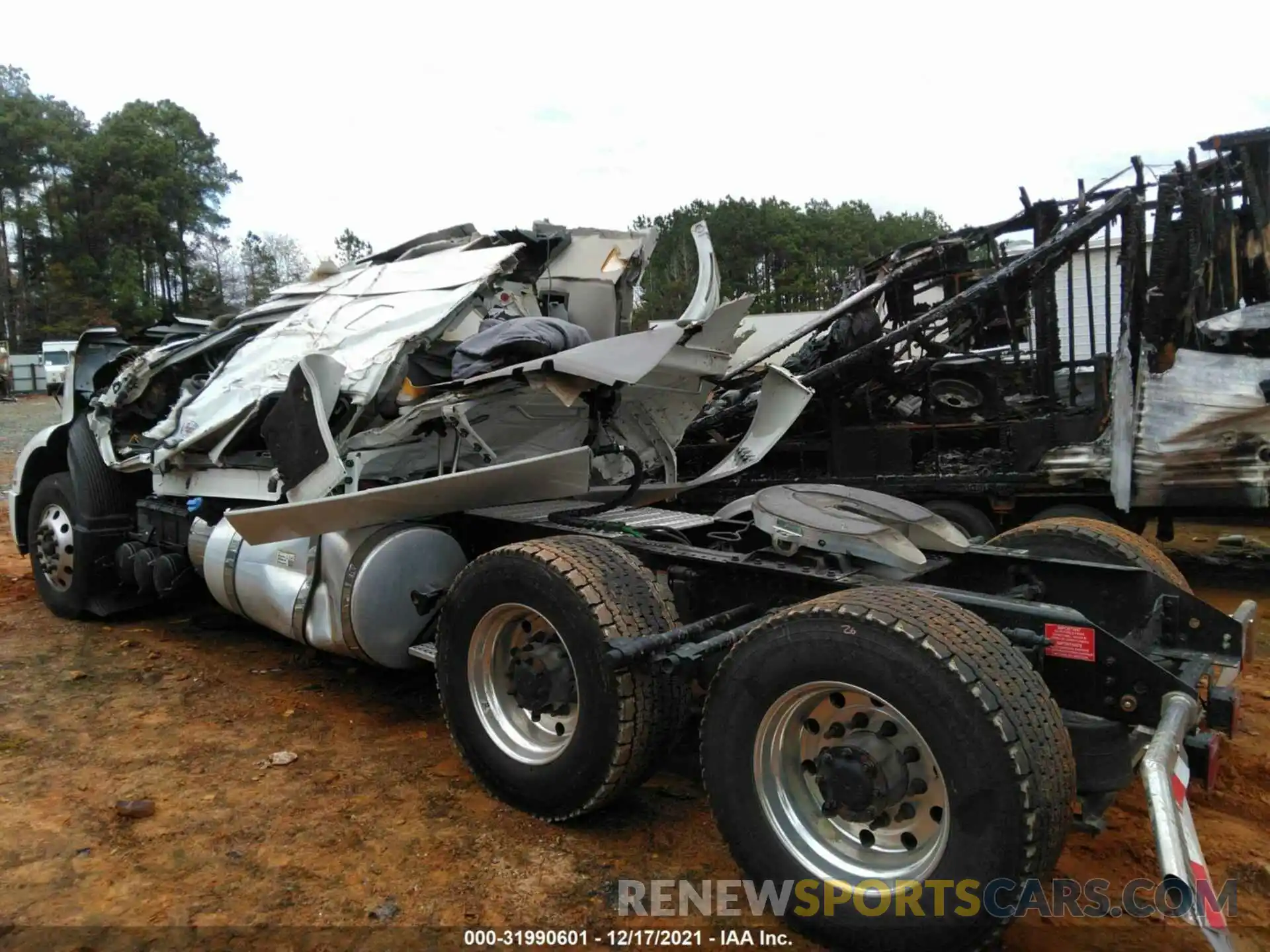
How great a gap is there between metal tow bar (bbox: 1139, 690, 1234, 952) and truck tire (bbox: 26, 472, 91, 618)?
633 cm

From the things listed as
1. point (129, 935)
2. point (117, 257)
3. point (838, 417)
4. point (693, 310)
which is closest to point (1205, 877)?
point (129, 935)

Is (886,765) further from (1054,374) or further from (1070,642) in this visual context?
(1054,374)

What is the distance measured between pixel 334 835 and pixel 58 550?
4.27 m

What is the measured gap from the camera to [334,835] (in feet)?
10.7

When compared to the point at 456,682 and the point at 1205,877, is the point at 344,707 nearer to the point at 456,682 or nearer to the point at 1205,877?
the point at 456,682

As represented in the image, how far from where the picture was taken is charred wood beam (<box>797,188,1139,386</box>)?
6410 millimetres

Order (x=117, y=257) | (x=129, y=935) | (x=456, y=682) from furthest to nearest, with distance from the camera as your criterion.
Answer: (x=117, y=257) → (x=456, y=682) → (x=129, y=935)

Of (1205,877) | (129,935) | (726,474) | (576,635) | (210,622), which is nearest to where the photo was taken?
(1205,877)

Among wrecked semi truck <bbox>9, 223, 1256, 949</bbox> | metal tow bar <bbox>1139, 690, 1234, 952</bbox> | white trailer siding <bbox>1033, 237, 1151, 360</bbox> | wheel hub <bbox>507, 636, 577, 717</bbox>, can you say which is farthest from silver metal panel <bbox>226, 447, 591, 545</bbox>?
white trailer siding <bbox>1033, 237, 1151, 360</bbox>

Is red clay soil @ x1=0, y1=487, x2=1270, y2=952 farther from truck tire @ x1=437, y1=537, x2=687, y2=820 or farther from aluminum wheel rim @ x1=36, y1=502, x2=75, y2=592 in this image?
aluminum wheel rim @ x1=36, y1=502, x2=75, y2=592

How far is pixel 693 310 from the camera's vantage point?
460cm

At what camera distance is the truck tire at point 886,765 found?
2.16 meters

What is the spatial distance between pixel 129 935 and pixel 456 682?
1.31m

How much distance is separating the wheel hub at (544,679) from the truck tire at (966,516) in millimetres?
4424
